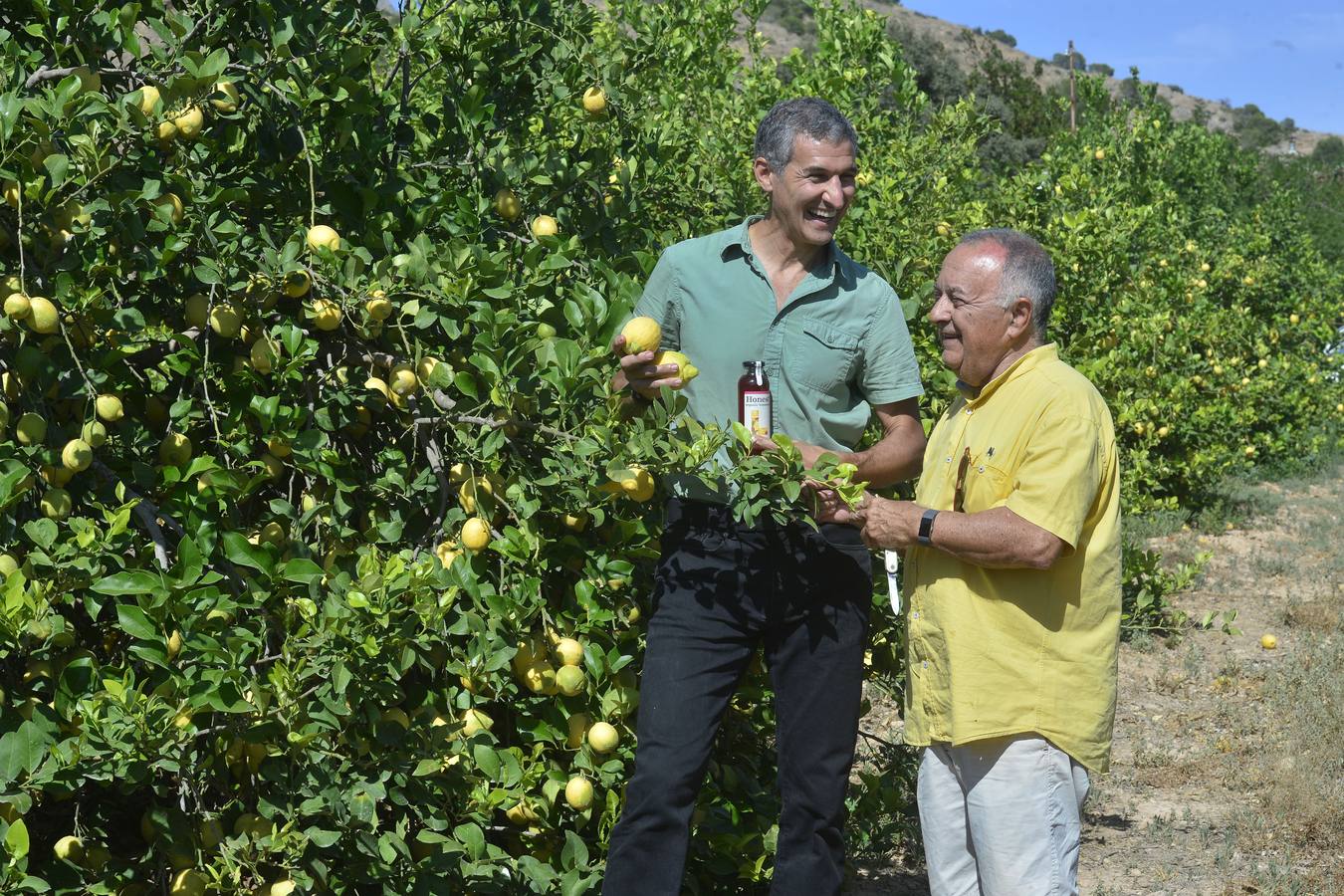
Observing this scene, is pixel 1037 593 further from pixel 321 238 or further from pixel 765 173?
pixel 321 238

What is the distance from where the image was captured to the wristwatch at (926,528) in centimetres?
235

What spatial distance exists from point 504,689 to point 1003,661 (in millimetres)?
986

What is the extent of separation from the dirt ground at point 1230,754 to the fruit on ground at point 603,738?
53.8 inches

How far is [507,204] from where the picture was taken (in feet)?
9.98

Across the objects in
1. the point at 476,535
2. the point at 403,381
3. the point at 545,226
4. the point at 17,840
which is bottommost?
the point at 17,840

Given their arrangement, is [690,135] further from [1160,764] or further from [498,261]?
[1160,764]

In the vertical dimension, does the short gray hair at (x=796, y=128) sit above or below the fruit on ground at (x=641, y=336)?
above

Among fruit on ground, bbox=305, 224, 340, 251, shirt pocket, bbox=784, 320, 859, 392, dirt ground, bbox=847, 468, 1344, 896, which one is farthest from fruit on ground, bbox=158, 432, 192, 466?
dirt ground, bbox=847, 468, 1344, 896

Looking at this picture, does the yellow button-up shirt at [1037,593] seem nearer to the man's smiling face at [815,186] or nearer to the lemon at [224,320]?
the man's smiling face at [815,186]

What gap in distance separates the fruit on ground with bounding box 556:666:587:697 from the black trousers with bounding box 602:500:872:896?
0.40 ft

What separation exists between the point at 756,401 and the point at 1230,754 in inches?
127

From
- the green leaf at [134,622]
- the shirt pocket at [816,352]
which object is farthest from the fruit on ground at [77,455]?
the shirt pocket at [816,352]

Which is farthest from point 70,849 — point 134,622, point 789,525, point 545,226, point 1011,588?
point 1011,588

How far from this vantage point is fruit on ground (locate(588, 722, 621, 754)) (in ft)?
8.58
